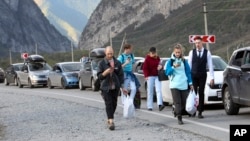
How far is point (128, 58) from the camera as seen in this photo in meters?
15.9

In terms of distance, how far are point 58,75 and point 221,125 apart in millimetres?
19797

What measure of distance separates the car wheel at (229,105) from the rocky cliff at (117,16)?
410ft

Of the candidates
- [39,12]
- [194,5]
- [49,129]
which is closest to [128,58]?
[49,129]

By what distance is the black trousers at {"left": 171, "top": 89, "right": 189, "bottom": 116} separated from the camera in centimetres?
1304

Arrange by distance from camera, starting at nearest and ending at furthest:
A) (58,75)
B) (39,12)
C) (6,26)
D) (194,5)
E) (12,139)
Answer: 1. (12,139)
2. (58,75)
3. (194,5)
4. (6,26)
5. (39,12)

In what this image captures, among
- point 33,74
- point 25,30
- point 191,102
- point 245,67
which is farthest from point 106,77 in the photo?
point 25,30

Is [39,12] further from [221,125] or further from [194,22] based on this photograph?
[221,125]

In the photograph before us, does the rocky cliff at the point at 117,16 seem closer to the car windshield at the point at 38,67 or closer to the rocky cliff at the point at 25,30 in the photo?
the rocky cliff at the point at 25,30

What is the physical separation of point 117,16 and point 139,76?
449 ft

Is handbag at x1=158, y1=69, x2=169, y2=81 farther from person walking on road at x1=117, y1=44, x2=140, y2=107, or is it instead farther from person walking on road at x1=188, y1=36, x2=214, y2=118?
person walking on road at x1=188, y1=36, x2=214, y2=118

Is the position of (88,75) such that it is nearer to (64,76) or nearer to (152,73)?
(64,76)

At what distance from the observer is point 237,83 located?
1412 centimetres

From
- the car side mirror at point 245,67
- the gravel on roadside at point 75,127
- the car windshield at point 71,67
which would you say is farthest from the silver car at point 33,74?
the car side mirror at point 245,67

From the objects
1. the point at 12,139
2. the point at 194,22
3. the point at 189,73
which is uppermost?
the point at 194,22
